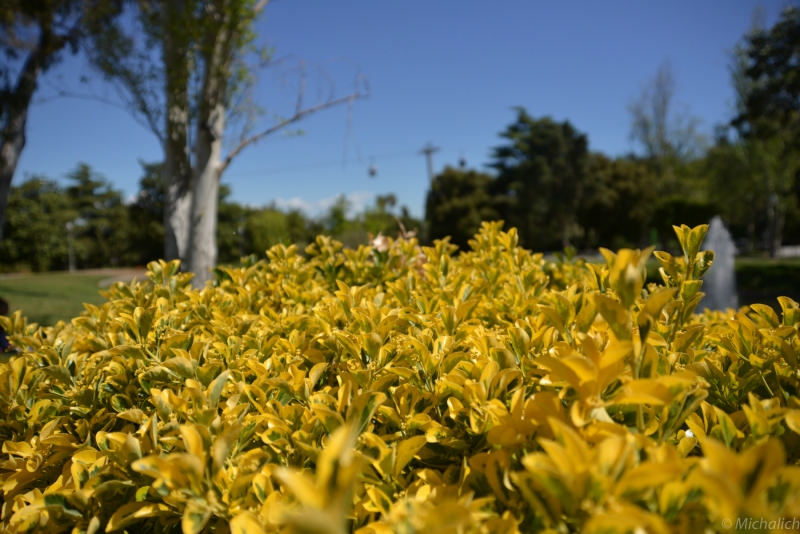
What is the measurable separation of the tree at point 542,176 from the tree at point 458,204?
1.31 m

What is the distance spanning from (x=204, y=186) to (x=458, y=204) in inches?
1108

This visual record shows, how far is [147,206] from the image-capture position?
159ft

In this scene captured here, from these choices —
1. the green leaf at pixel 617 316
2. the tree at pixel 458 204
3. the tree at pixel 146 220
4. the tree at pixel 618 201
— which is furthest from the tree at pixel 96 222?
the green leaf at pixel 617 316

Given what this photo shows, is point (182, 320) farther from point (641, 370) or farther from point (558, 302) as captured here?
point (641, 370)

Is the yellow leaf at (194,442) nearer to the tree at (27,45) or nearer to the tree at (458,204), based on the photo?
the tree at (27,45)

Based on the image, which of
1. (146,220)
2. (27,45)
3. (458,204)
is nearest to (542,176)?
(458,204)

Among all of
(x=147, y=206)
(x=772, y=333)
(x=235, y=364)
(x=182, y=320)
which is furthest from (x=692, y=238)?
(x=147, y=206)

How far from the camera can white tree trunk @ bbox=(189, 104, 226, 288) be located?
6434 millimetres

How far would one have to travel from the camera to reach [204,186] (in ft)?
21.4

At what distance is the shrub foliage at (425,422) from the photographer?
0.68 metres

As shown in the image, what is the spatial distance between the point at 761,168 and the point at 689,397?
110 ft

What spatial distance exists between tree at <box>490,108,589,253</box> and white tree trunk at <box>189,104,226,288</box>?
94.5ft

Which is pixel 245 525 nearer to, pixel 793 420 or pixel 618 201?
pixel 793 420

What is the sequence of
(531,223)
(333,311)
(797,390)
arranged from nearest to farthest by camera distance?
(797,390), (333,311), (531,223)
